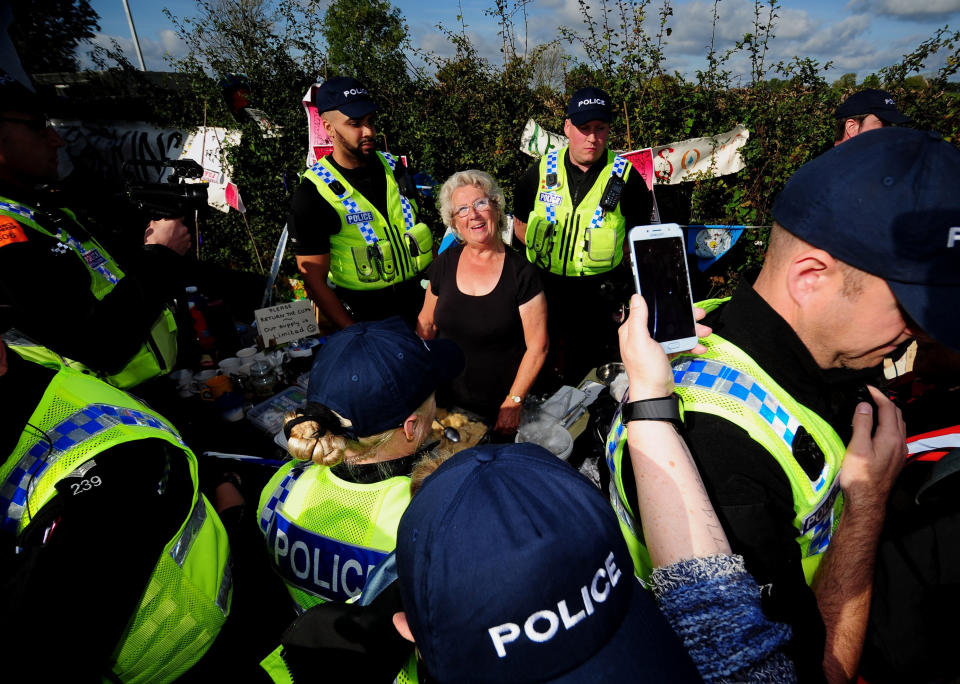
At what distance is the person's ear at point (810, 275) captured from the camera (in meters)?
1.07

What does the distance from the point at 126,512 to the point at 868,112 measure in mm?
5509

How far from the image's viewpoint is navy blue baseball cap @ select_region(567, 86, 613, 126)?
3658 millimetres

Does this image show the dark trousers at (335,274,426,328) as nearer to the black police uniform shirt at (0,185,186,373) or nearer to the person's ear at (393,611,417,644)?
the black police uniform shirt at (0,185,186,373)

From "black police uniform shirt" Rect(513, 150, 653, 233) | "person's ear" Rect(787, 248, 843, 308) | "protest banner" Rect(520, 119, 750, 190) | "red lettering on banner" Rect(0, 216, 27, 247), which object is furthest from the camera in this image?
"protest banner" Rect(520, 119, 750, 190)

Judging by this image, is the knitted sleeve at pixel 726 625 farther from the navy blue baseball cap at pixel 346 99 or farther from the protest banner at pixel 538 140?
the protest banner at pixel 538 140

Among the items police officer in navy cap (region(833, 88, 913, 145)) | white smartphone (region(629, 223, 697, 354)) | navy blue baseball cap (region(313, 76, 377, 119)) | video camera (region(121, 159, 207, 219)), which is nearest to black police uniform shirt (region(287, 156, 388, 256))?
navy blue baseball cap (region(313, 76, 377, 119))

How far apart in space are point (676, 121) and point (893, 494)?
5415mm

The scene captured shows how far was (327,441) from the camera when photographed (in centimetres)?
151

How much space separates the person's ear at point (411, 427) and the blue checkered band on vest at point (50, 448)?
82cm

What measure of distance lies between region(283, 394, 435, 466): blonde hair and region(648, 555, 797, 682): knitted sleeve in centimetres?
103

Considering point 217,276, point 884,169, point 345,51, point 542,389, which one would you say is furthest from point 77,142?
point 884,169

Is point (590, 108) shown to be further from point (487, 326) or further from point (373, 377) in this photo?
point (373, 377)

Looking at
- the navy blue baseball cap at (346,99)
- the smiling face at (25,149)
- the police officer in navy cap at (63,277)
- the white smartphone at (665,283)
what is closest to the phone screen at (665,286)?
the white smartphone at (665,283)

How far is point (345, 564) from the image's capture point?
4.60ft
